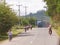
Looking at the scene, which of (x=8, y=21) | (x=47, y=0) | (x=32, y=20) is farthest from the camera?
(x=32, y=20)

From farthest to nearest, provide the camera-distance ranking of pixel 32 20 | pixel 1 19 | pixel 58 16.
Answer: pixel 32 20 → pixel 58 16 → pixel 1 19

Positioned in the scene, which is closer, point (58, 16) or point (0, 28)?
point (0, 28)

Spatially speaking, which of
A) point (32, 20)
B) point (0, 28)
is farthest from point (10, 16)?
point (32, 20)

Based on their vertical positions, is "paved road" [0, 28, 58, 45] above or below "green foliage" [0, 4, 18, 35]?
below

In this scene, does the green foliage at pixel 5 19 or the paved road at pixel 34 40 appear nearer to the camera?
the paved road at pixel 34 40

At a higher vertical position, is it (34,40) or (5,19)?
(5,19)

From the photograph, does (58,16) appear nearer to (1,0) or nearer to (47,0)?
(47,0)

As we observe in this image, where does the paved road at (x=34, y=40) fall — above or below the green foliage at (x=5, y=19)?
below

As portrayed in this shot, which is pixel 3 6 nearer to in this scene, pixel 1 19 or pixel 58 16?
pixel 1 19

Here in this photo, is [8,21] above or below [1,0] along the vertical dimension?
below

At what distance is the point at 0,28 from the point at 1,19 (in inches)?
58.1

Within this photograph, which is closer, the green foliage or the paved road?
the paved road

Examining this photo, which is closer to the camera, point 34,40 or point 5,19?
point 34,40

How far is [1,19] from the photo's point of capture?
46219 millimetres
